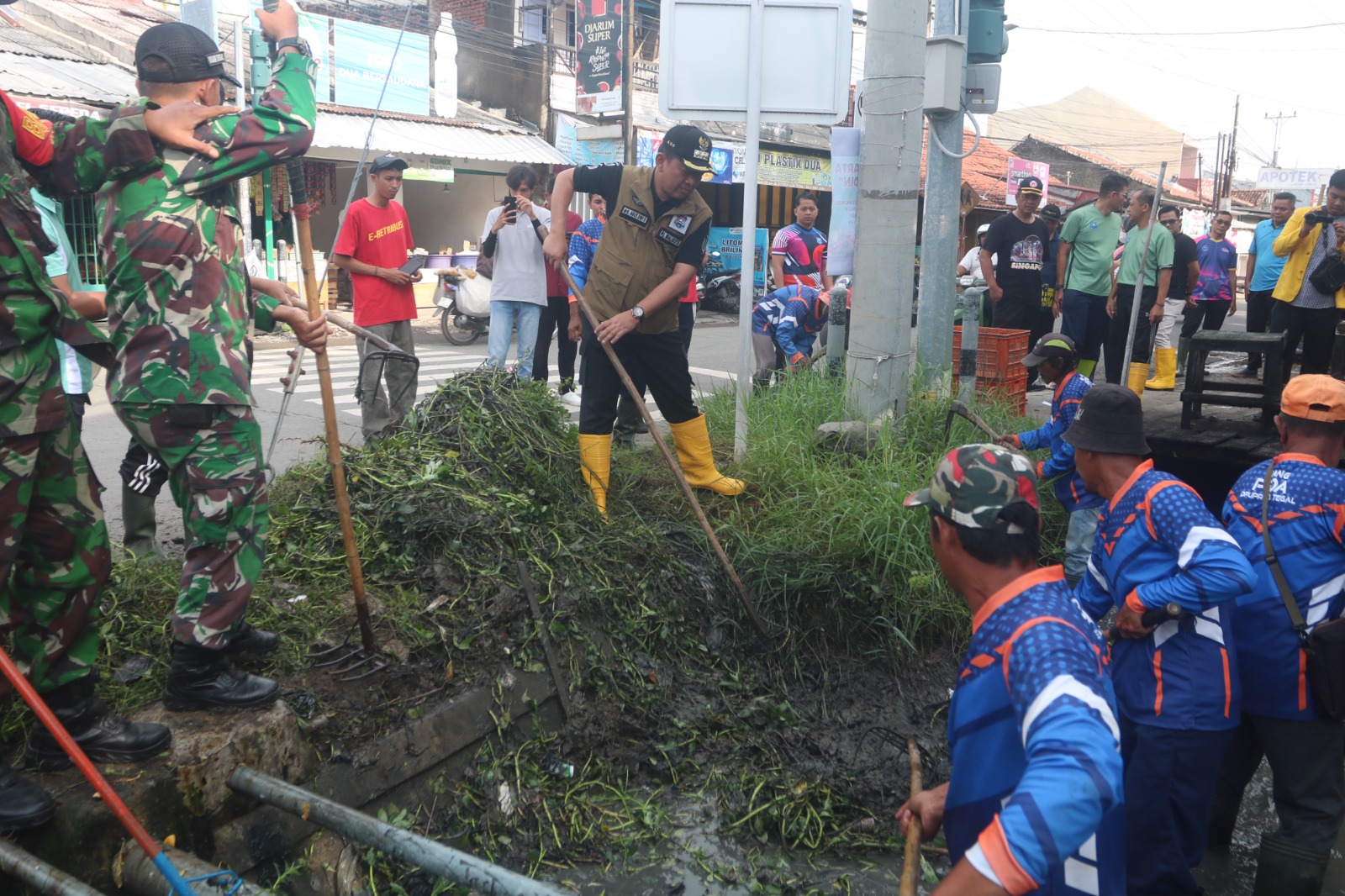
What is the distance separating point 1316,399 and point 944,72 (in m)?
4.15

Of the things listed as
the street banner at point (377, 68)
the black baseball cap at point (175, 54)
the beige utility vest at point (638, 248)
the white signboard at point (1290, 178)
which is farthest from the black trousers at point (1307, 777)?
the white signboard at point (1290, 178)

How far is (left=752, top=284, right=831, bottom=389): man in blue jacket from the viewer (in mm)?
8562

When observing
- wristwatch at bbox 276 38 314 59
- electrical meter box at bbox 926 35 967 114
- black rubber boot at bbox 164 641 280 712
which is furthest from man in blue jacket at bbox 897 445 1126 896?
electrical meter box at bbox 926 35 967 114

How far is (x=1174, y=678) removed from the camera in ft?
8.70

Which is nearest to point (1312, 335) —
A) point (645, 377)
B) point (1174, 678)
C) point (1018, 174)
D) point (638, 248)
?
point (645, 377)

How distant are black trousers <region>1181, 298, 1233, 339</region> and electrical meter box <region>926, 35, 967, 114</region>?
→ 6.55m

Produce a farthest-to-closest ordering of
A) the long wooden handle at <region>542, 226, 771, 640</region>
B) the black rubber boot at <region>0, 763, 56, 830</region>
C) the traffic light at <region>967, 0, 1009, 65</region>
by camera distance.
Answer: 1. the traffic light at <region>967, 0, 1009, 65</region>
2. the long wooden handle at <region>542, 226, 771, 640</region>
3. the black rubber boot at <region>0, 763, 56, 830</region>

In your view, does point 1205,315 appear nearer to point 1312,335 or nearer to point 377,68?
point 1312,335

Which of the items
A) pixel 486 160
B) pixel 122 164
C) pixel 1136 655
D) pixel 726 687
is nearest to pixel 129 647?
pixel 122 164

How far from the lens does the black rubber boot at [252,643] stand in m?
3.15

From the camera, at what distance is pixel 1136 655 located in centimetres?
273

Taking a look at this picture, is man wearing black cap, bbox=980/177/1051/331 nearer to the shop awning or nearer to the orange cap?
the orange cap

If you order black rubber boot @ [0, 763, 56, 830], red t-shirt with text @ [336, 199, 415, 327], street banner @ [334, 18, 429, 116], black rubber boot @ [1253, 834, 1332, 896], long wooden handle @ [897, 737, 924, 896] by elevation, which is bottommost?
black rubber boot @ [1253, 834, 1332, 896]

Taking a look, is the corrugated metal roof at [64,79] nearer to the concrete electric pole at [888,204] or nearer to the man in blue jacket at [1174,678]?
the concrete electric pole at [888,204]
